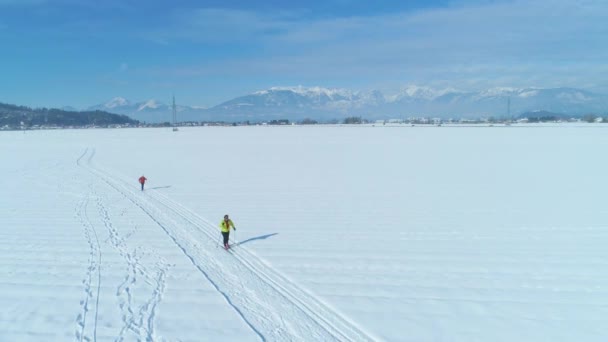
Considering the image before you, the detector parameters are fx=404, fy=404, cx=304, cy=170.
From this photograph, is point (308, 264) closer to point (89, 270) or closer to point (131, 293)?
point (131, 293)

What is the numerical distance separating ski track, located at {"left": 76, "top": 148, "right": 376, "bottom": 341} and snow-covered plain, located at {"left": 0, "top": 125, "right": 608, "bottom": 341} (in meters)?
0.03

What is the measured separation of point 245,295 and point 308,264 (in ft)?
5.82

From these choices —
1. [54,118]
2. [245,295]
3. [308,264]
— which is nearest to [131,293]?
[245,295]

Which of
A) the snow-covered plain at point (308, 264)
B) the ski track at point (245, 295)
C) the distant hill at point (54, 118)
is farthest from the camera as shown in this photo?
the distant hill at point (54, 118)

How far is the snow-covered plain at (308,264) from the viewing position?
19.4ft

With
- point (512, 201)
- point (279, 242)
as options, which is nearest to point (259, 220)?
point (279, 242)

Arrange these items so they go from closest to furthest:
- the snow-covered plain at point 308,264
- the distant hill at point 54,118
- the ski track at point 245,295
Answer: the ski track at point 245,295 < the snow-covered plain at point 308,264 < the distant hill at point 54,118

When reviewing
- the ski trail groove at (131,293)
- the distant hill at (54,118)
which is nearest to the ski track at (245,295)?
Answer: the ski trail groove at (131,293)

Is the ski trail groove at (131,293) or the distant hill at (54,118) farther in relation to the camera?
the distant hill at (54,118)

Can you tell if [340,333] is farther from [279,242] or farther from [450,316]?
[279,242]

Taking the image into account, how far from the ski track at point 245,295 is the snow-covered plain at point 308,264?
3cm

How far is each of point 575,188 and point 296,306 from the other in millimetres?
15351

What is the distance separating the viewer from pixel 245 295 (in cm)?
686

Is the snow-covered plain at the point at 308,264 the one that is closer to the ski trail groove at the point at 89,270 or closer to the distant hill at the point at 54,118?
the ski trail groove at the point at 89,270
